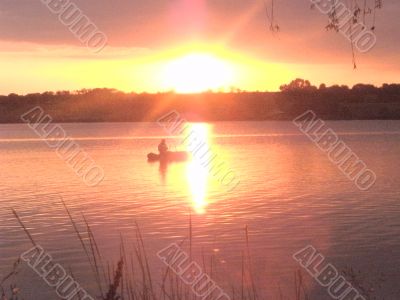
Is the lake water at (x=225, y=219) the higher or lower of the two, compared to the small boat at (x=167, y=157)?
lower

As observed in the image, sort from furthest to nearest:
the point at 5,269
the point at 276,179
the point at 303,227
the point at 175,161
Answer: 1. the point at 175,161
2. the point at 276,179
3. the point at 303,227
4. the point at 5,269

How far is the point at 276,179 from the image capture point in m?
37.1

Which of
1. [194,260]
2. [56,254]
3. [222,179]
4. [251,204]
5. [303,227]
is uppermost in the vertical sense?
[222,179]

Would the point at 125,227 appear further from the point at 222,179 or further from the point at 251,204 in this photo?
the point at 222,179

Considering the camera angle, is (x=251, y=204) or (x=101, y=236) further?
(x=251, y=204)

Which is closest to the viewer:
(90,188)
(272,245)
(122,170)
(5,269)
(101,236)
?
(5,269)

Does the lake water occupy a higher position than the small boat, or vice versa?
the small boat

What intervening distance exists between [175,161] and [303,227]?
1197 inches

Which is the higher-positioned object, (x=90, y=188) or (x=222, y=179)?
(x=222, y=179)

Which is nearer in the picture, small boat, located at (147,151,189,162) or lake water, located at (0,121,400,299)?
lake water, located at (0,121,400,299)

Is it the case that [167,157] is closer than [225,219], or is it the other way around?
[225,219]

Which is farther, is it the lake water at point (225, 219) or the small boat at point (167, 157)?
the small boat at point (167, 157)

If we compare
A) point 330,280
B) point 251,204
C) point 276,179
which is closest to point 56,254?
point 330,280

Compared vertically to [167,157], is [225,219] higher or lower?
lower
